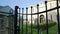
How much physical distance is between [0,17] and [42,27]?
252 cm

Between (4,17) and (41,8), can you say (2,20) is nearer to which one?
(4,17)

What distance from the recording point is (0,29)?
4949 millimetres

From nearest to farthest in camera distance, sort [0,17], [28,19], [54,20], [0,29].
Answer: [54,20], [28,19], [0,17], [0,29]

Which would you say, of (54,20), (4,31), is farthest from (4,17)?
(54,20)

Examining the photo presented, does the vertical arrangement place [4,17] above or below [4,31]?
above

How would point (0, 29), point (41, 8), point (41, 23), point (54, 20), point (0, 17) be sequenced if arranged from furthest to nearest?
point (0, 29), point (0, 17), point (41, 8), point (41, 23), point (54, 20)

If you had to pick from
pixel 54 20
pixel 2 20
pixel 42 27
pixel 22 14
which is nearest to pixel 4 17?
pixel 2 20

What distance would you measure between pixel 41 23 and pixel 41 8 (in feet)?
1.43

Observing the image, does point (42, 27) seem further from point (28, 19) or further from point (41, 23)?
point (28, 19)

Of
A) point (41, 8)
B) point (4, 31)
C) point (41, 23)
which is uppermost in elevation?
point (41, 8)

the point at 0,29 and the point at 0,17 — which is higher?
the point at 0,17

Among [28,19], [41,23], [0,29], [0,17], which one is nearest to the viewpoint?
[41,23]

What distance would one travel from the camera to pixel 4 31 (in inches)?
188

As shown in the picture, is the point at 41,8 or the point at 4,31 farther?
the point at 4,31
